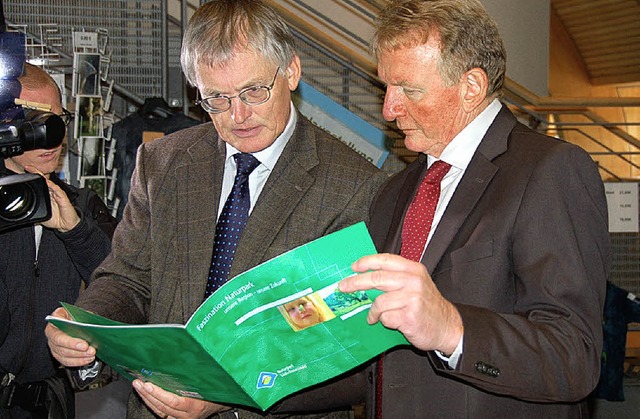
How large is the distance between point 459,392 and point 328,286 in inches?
16.8

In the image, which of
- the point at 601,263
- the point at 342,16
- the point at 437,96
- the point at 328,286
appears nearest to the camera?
the point at 328,286

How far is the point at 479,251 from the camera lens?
161cm

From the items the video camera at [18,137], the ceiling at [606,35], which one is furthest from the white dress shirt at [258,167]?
the ceiling at [606,35]

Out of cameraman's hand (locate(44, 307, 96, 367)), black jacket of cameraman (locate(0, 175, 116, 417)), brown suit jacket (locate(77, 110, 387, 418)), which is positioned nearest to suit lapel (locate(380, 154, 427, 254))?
brown suit jacket (locate(77, 110, 387, 418))

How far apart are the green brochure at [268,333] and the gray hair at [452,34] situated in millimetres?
550

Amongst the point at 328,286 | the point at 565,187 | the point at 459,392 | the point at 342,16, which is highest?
the point at 342,16

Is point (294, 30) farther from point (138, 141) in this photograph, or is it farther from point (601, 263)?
point (601, 263)

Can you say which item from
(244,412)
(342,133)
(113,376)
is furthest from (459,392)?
(342,133)

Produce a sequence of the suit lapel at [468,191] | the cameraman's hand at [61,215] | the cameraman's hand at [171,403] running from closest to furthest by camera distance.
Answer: the suit lapel at [468,191] < the cameraman's hand at [171,403] < the cameraman's hand at [61,215]

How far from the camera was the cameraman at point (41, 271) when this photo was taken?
7.89 ft

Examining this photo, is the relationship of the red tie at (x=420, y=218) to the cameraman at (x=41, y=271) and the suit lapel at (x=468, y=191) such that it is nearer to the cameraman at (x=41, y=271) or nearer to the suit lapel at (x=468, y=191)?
the suit lapel at (x=468, y=191)

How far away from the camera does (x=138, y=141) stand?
397cm

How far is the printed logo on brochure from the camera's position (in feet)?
5.15

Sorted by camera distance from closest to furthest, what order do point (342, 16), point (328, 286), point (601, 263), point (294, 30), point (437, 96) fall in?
point (328, 286), point (601, 263), point (437, 96), point (294, 30), point (342, 16)
